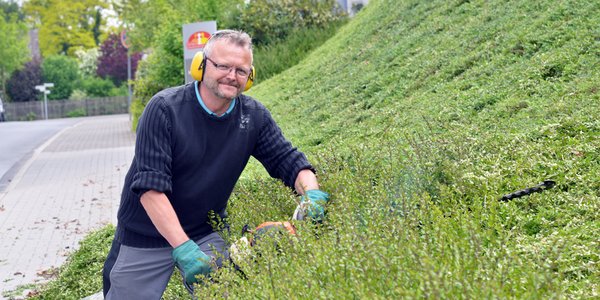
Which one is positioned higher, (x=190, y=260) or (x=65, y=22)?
(x=190, y=260)

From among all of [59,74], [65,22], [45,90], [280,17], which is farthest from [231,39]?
[65,22]

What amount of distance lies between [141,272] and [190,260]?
2.15ft

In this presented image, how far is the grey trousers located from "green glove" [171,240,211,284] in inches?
17.7

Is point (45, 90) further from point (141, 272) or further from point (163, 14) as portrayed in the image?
point (141, 272)

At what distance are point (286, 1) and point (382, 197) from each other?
20.3 meters

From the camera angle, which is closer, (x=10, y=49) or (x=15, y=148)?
(x=15, y=148)

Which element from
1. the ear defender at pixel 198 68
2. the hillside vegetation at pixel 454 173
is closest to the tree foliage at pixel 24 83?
the hillside vegetation at pixel 454 173

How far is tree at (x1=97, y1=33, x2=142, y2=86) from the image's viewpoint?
243 ft

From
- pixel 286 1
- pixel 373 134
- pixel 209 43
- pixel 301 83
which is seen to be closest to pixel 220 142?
pixel 209 43

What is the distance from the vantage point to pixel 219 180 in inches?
184

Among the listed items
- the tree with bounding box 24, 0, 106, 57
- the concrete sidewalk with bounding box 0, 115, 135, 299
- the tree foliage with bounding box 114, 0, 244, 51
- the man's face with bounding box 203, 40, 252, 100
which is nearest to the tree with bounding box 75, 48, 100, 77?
the tree with bounding box 24, 0, 106, 57

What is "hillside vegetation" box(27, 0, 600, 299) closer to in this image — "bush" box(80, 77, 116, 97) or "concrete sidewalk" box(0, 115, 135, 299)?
"concrete sidewalk" box(0, 115, 135, 299)

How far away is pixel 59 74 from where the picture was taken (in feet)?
234

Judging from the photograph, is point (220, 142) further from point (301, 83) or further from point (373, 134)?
point (301, 83)
